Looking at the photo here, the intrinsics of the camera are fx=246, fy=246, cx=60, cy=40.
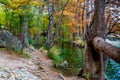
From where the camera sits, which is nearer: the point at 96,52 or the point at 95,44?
the point at 95,44

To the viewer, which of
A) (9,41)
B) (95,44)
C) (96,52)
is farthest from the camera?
(9,41)

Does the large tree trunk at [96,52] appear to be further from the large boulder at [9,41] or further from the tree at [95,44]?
the large boulder at [9,41]

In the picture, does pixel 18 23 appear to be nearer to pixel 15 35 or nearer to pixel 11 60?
pixel 15 35

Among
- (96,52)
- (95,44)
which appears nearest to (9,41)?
(96,52)

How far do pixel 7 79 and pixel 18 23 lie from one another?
191 inches

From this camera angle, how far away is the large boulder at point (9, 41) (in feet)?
35.7

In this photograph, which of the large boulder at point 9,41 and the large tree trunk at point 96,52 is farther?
the large boulder at point 9,41

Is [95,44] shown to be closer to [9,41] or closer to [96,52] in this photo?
[96,52]

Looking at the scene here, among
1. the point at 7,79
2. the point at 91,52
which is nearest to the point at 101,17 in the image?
the point at 91,52

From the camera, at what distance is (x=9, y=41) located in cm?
1100

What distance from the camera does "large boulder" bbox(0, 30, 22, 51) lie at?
10891 millimetres

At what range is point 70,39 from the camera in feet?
99.1

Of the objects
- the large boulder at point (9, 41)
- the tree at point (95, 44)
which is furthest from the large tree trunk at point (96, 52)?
the large boulder at point (9, 41)

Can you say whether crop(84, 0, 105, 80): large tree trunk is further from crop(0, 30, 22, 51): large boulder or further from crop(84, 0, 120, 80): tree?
crop(0, 30, 22, 51): large boulder
